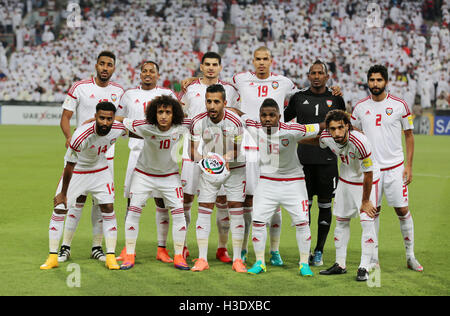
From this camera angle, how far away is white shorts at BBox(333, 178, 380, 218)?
20.3ft

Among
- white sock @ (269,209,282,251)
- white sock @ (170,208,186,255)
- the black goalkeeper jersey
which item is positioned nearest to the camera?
white sock @ (170,208,186,255)

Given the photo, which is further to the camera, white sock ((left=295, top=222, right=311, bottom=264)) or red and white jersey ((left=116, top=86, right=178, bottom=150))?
red and white jersey ((left=116, top=86, right=178, bottom=150))

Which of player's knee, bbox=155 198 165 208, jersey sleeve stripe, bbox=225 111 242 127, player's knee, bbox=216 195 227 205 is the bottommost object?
player's knee, bbox=155 198 165 208

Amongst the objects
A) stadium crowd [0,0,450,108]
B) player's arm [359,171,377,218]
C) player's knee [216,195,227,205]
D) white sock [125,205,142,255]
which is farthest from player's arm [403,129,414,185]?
stadium crowd [0,0,450,108]

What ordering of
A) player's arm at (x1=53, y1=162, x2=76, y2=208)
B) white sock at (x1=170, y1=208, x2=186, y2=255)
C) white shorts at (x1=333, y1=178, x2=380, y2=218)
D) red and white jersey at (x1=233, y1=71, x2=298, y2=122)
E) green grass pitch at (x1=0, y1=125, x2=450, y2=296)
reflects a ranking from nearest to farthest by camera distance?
1. green grass pitch at (x1=0, y1=125, x2=450, y2=296)
2. white shorts at (x1=333, y1=178, x2=380, y2=218)
3. player's arm at (x1=53, y1=162, x2=76, y2=208)
4. white sock at (x1=170, y1=208, x2=186, y2=255)
5. red and white jersey at (x1=233, y1=71, x2=298, y2=122)

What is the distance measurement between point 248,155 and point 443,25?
27.5 metres

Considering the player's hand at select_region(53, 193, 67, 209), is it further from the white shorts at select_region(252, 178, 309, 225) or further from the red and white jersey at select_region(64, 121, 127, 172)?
the white shorts at select_region(252, 178, 309, 225)

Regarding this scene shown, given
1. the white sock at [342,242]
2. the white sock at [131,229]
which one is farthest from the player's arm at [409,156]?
the white sock at [131,229]

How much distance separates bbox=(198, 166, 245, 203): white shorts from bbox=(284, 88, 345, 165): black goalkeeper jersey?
829 mm

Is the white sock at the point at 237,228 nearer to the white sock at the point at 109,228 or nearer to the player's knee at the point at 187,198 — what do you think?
the player's knee at the point at 187,198

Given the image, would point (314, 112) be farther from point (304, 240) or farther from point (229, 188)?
point (304, 240)

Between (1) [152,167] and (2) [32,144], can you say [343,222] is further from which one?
(2) [32,144]

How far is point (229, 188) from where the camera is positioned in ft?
21.7

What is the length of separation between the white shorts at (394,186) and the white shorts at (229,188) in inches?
58.6
